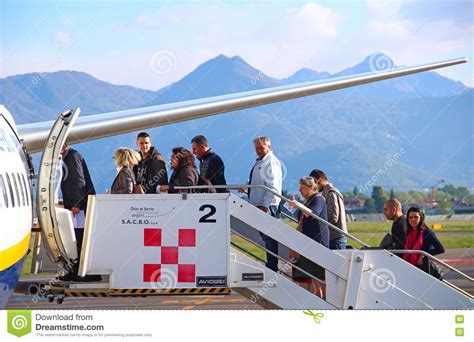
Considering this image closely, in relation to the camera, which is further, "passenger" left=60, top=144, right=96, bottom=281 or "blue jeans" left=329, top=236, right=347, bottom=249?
"blue jeans" left=329, top=236, right=347, bottom=249

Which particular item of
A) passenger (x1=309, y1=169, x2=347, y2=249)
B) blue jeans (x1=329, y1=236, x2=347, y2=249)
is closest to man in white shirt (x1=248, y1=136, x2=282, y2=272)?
passenger (x1=309, y1=169, x2=347, y2=249)

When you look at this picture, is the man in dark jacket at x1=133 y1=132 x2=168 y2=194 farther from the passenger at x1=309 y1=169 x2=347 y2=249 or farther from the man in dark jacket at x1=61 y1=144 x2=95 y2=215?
the passenger at x1=309 y1=169 x2=347 y2=249

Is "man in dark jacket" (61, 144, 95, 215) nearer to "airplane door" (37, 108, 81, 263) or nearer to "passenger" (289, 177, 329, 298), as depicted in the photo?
"airplane door" (37, 108, 81, 263)

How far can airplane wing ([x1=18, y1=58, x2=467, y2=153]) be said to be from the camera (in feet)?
47.9

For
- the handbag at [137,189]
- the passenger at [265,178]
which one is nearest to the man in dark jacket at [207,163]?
the passenger at [265,178]

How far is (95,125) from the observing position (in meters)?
14.4

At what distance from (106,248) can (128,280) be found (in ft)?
1.46

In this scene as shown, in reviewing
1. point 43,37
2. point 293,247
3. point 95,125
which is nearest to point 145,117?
point 95,125

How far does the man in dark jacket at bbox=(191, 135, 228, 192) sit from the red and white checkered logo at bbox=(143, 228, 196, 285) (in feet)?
7.34

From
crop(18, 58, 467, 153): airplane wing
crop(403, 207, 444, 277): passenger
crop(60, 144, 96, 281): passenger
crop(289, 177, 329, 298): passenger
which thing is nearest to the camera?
crop(60, 144, 96, 281): passenger

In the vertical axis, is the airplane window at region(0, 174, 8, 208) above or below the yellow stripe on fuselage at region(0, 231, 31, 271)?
above

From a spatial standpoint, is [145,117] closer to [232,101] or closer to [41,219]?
[232,101]
